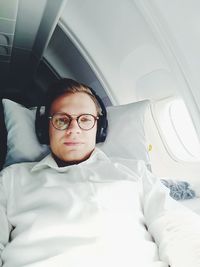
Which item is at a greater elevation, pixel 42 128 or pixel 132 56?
pixel 132 56

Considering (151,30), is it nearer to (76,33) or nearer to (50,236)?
(76,33)

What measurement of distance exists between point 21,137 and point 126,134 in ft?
1.78

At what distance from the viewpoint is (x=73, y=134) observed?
114 centimetres

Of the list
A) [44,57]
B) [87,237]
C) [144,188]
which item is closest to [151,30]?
[144,188]

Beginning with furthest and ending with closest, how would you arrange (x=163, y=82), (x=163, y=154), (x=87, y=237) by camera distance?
(x=163, y=154) < (x=163, y=82) < (x=87, y=237)

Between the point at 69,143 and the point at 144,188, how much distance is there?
0.36 meters

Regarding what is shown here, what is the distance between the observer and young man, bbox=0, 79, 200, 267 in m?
0.85

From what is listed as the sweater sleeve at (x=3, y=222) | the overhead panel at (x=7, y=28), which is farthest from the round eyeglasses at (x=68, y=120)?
the overhead panel at (x=7, y=28)

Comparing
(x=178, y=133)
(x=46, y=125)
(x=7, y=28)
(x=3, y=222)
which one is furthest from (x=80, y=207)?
(x=7, y=28)

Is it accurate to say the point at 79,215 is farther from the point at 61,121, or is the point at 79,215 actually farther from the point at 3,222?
the point at 61,121

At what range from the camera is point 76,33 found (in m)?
2.10

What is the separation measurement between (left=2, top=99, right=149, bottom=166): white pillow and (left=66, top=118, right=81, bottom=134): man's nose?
0.95 ft

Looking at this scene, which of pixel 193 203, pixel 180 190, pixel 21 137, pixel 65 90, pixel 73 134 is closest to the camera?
pixel 73 134

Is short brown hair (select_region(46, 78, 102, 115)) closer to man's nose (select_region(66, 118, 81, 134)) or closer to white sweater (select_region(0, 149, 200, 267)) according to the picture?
man's nose (select_region(66, 118, 81, 134))
